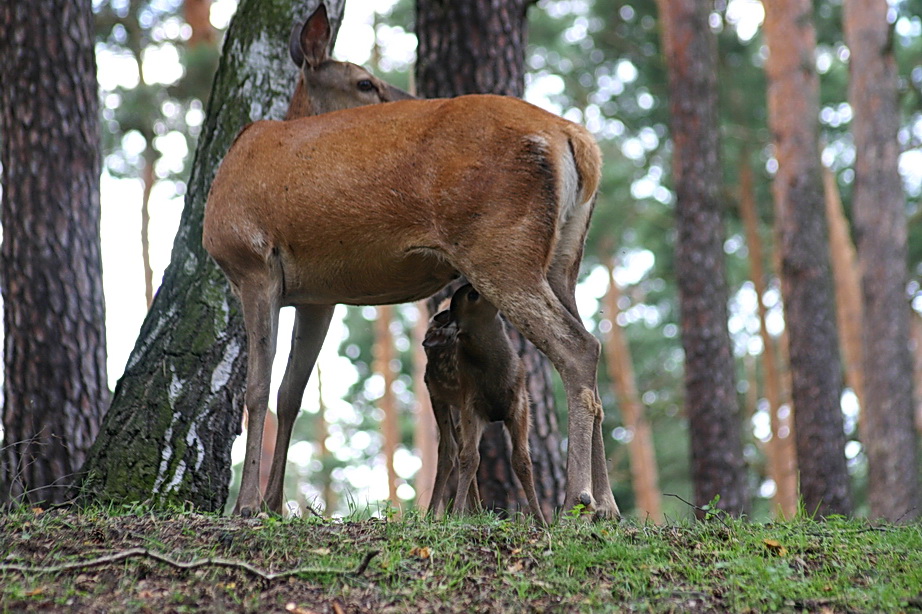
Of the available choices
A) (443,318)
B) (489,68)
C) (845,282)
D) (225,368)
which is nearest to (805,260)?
(489,68)

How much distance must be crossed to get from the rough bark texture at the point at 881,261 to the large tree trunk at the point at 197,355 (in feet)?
35.1

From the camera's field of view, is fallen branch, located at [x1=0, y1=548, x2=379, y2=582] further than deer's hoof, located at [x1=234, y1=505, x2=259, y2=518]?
No

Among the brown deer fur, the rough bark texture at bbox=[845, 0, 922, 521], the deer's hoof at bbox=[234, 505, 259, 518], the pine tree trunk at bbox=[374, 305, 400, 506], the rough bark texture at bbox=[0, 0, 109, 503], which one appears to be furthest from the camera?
the pine tree trunk at bbox=[374, 305, 400, 506]

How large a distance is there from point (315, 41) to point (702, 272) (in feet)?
21.7

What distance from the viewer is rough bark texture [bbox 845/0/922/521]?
1510cm

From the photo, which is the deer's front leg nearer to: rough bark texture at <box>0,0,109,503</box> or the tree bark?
rough bark texture at <box>0,0,109,503</box>

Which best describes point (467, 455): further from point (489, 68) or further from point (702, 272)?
point (702, 272)

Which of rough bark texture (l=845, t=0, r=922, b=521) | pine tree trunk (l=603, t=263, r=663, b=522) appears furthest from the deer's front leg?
pine tree trunk (l=603, t=263, r=663, b=522)

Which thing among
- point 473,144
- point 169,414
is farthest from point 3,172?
point 473,144

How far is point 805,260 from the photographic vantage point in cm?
1418

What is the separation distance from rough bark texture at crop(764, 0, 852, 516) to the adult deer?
7.00 m

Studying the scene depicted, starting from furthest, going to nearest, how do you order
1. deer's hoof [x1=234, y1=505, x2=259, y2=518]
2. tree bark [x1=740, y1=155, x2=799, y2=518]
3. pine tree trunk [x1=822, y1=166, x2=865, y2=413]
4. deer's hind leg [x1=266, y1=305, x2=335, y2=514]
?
pine tree trunk [x1=822, y1=166, x2=865, y2=413], tree bark [x1=740, y1=155, x2=799, y2=518], deer's hind leg [x1=266, y1=305, x2=335, y2=514], deer's hoof [x1=234, y1=505, x2=259, y2=518]

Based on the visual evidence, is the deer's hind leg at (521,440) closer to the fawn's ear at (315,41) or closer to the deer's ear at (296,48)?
the fawn's ear at (315,41)

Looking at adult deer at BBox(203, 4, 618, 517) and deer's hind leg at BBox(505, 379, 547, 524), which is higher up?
adult deer at BBox(203, 4, 618, 517)
